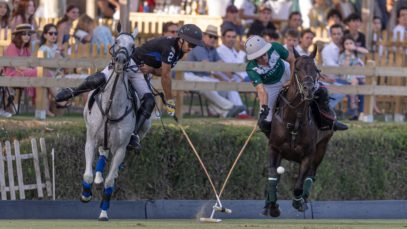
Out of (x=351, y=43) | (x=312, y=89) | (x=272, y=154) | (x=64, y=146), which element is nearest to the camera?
(x=312, y=89)

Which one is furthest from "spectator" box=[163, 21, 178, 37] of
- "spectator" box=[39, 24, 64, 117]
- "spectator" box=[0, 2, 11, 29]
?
"spectator" box=[0, 2, 11, 29]

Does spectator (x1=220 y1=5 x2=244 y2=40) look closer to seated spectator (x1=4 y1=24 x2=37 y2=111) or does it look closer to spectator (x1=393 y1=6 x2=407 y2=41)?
spectator (x1=393 y1=6 x2=407 y2=41)

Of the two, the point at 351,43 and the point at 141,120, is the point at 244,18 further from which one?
the point at 141,120

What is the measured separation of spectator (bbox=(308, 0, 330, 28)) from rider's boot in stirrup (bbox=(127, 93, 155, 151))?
11.3m

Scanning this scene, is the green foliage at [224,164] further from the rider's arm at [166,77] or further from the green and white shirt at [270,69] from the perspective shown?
the green and white shirt at [270,69]

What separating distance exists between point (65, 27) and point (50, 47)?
142 centimetres

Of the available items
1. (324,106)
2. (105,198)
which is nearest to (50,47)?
(105,198)

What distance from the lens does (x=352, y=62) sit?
22.8 metres

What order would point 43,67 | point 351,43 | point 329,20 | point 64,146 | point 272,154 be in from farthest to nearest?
A: point 329,20
point 351,43
point 43,67
point 64,146
point 272,154

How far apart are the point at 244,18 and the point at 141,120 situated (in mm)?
10614

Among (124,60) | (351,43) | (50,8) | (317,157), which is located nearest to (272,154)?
(317,157)

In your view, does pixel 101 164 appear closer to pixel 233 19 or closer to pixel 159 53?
pixel 159 53

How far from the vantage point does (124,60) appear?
1614 centimetres

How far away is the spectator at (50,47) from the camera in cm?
2064
